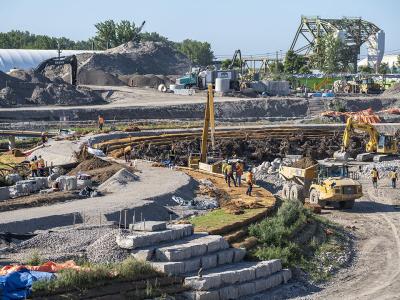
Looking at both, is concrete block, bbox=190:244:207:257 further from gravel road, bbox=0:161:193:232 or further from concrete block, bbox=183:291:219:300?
gravel road, bbox=0:161:193:232

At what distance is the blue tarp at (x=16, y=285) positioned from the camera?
16.9 m

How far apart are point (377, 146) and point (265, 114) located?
2492cm

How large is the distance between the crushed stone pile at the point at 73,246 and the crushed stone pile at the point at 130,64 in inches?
2786

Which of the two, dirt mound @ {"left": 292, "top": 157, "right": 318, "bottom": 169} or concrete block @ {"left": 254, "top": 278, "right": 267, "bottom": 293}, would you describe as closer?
concrete block @ {"left": 254, "top": 278, "right": 267, "bottom": 293}

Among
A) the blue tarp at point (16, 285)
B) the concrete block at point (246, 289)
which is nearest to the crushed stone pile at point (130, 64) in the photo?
the concrete block at point (246, 289)

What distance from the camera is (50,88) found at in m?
75.0

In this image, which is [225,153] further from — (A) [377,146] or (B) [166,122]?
(B) [166,122]

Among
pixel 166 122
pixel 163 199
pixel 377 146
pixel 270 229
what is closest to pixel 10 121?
pixel 166 122

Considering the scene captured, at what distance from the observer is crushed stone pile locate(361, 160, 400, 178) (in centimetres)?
4400

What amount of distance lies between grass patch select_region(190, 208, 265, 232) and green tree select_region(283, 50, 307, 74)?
91.1 m

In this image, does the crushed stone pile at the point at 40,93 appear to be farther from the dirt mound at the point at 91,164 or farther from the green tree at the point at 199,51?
the green tree at the point at 199,51

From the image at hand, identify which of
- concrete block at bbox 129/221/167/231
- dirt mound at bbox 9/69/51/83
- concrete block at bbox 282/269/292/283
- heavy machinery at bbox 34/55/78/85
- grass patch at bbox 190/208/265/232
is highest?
heavy machinery at bbox 34/55/78/85

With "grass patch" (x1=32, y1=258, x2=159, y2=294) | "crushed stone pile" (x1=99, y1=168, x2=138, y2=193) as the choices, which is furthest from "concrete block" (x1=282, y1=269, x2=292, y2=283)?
"crushed stone pile" (x1=99, y1=168, x2=138, y2=193)

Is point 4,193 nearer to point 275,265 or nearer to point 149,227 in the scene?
point 149,227
